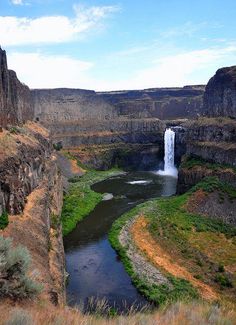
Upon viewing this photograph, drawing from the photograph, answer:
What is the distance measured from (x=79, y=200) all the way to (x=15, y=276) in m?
41.5

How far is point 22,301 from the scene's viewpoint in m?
12.7

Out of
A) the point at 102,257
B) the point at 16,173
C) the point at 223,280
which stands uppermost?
the point at 16,173

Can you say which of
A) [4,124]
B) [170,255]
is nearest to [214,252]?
[170,255]

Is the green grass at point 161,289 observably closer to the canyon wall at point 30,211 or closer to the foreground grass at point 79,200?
the canyon wall at point 30,211

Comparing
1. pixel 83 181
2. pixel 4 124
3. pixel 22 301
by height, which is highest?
pixel 4 124

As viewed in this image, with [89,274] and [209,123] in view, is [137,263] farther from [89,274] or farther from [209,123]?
[209,123]

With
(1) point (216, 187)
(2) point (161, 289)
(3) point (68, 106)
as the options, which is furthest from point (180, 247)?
(3) point (68, 106)

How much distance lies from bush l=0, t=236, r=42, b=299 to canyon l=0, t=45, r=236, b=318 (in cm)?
162

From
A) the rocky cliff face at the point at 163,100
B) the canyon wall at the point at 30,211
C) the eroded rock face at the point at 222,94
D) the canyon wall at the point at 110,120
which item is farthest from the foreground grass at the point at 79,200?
the rocky cliff face at the point at 163,100

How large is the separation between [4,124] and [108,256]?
580 inches

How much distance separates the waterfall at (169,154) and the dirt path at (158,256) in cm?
4213

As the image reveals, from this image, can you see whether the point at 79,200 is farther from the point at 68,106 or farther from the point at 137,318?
the point at 68,106

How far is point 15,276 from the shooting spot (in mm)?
13320

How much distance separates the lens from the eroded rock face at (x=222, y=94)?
230ft
